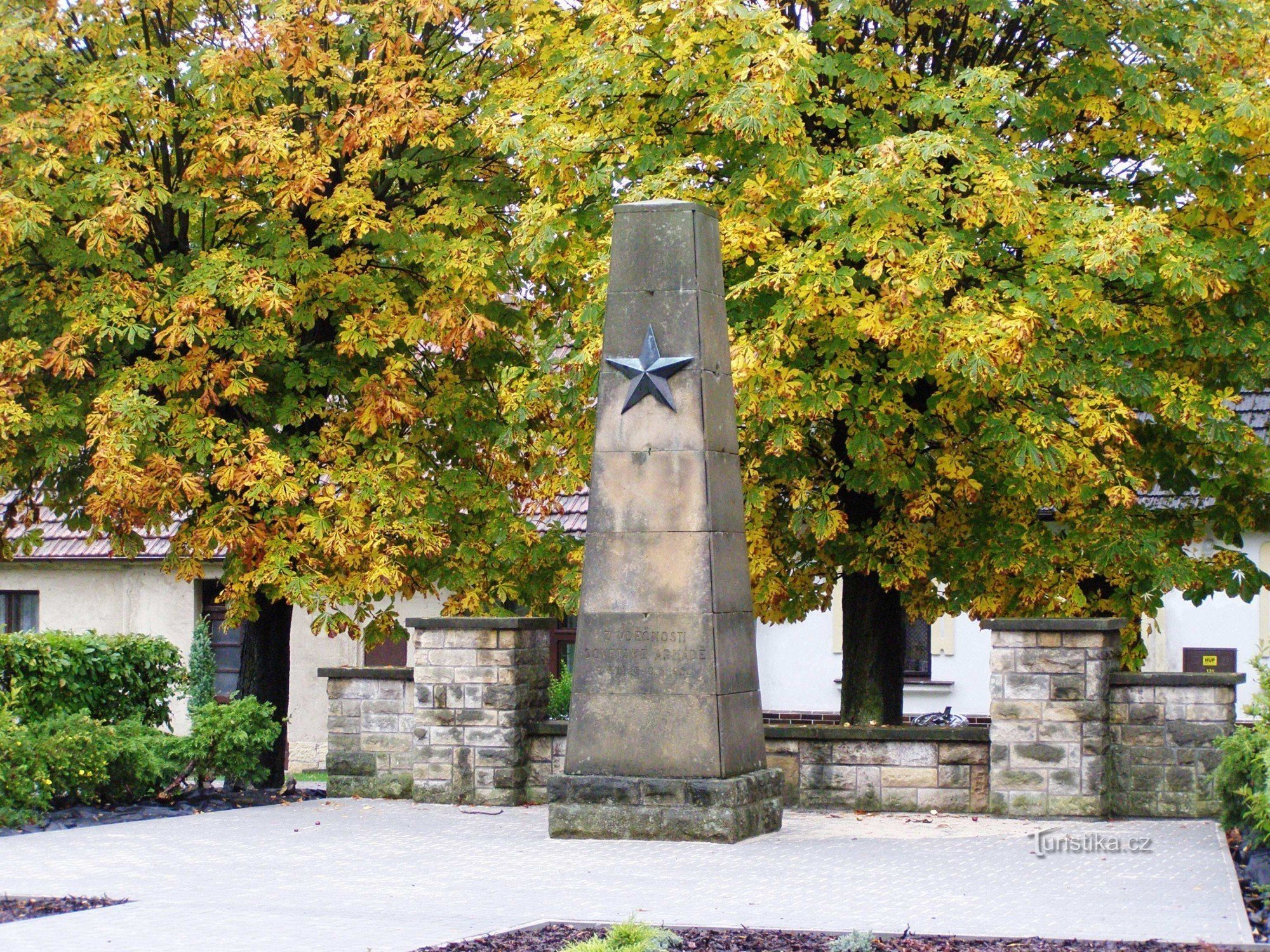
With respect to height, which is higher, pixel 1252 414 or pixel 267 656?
pixel 1252 414

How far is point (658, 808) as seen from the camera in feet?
36.5

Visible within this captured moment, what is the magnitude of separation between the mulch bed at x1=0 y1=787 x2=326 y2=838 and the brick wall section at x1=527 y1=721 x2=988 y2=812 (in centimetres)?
437

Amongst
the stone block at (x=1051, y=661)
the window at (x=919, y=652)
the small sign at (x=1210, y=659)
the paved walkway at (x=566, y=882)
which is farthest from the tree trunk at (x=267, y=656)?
the small sign at (x=1210, y=659)

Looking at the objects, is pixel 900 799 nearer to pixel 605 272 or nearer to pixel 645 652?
pixel 645 652

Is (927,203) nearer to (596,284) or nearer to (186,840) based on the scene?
(596,284)

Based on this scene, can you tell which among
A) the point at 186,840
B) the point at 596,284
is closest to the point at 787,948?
the point at 186,840

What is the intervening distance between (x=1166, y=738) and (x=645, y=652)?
4.05m

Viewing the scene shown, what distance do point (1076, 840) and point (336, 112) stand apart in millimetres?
9439

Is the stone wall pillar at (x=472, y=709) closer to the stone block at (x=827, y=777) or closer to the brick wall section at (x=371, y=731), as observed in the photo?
the brick wall section at (x=371, y=731)

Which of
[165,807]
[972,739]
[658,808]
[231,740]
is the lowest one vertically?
[165,807]

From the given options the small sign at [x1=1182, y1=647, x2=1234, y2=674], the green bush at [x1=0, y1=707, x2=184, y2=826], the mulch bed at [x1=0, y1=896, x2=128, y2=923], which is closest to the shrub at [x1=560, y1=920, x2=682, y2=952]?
the mulch bed at [x1=0, y1=896, x2=128, y2=923]

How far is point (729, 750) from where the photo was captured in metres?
11.2

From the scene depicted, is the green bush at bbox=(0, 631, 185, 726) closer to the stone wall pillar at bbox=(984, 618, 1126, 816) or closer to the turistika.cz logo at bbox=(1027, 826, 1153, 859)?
the stone wall pillar at bbox=(984, 618, 1126, 816)

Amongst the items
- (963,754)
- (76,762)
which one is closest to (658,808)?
(963,754)
